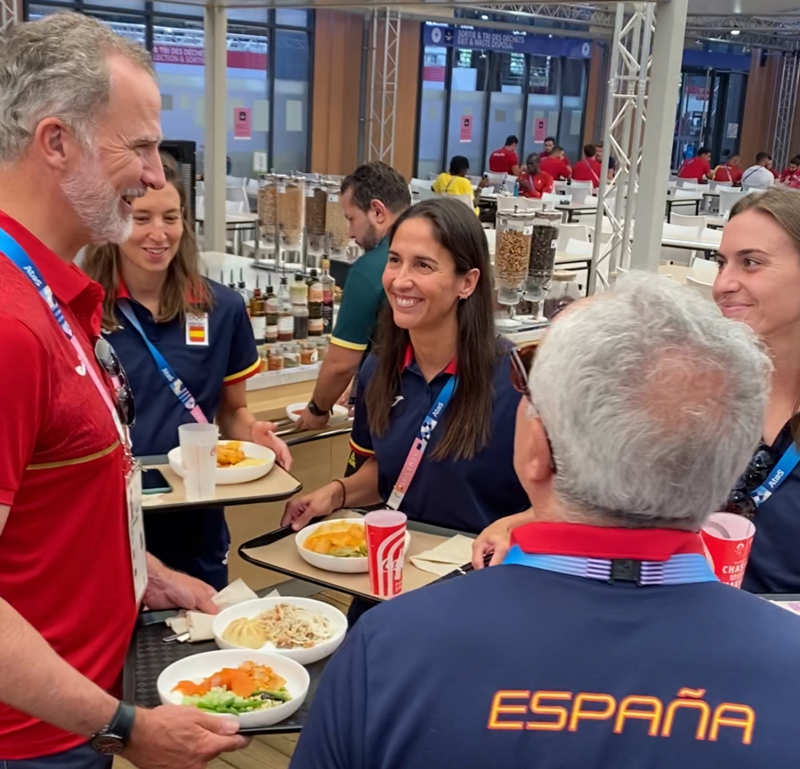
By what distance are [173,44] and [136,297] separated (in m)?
13.0

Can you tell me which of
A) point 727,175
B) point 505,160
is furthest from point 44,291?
point 727,175

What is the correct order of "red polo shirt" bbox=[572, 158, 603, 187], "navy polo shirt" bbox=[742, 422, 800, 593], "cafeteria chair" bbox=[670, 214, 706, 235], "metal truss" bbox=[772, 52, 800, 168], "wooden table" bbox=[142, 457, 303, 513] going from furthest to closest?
"metal truss" bbox=[772, 52, 800, 168] → "red polo shirt" bbox=[572, 158, 603, 187] → "cafeteria chair" bbox=[670, 214, 706, 235] → "wooden table" bbox=[142, 457, 303, 513] → "navy polo shirt" bbox=[742, 422, 800, 593]

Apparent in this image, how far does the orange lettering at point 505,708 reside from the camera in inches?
34.0

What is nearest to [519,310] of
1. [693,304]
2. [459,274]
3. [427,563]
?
[459,274]

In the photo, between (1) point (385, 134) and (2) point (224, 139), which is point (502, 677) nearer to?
(2) point (224, 139)

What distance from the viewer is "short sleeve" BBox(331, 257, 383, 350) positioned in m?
3.49

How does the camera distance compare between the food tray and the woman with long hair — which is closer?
the food tray

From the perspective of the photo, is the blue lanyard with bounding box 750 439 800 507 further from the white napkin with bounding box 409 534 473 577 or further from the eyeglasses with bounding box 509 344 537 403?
the eyeglasses with bounding box 509 344 537 403

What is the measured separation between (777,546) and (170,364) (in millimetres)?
1478

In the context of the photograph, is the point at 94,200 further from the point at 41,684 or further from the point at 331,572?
Result: the point at 331,572

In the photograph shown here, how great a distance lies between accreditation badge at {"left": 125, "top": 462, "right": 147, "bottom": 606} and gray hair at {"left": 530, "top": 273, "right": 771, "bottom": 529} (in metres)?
0.83

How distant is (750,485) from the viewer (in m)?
1.83

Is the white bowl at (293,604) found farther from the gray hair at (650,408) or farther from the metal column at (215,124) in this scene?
the metal column at (215,124)

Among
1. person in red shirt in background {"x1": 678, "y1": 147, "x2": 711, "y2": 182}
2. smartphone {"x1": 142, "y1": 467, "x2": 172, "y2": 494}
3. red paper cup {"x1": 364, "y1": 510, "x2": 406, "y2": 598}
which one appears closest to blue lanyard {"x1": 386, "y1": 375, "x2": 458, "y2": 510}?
red paper cup {"x1": 364, "y1": 510, "x2": 406, "y2": 598}
